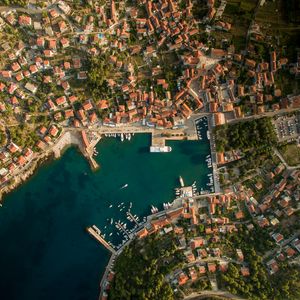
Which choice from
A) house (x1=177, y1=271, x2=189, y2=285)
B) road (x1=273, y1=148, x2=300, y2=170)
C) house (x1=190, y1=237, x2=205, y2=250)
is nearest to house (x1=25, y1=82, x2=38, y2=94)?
house (x1=190, y1=237, x2=205, y2=250)

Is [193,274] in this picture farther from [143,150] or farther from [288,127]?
[288,127]

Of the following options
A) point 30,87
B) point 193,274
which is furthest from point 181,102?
point 193,274

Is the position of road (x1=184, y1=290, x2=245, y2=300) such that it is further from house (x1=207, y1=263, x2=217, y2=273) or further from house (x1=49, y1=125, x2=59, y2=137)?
house (x1=49, y1=125, x2=59, y2=137)

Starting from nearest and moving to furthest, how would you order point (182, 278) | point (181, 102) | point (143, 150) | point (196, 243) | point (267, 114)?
point (182, 278) → point (196, 243) → point (267, 114) → point (181, 102) → point (143, 150)

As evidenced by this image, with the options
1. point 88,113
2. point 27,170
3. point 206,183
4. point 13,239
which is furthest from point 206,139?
point 13,239

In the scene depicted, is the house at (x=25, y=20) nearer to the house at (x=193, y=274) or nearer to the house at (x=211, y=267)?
the house at (x=193, y=274)

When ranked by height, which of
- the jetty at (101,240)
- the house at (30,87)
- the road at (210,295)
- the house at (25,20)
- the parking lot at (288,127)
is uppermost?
the house at (25,20)

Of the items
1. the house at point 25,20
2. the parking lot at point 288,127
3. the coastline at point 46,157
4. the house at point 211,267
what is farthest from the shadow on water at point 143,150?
the house at point 25,20
